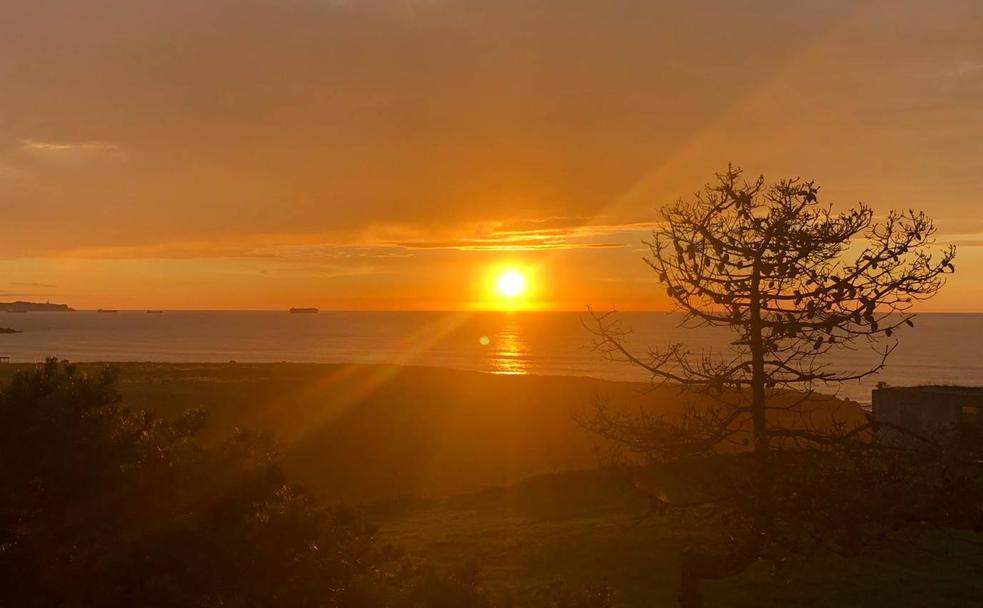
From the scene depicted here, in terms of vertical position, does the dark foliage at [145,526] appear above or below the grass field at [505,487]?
above

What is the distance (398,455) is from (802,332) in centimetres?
4417

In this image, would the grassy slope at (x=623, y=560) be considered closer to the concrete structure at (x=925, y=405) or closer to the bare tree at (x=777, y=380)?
the bare tree at (x=777, y=380)

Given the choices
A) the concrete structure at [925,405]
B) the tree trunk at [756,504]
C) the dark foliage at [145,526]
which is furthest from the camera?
the concrete structure at [925,405]

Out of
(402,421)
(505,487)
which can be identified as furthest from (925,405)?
(402,421)

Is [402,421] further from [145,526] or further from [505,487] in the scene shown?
[145,526]

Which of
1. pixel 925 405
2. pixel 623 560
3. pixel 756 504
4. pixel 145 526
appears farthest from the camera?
pixel 925 405

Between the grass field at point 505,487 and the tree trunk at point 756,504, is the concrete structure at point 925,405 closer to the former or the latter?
the grass field at point 505,487

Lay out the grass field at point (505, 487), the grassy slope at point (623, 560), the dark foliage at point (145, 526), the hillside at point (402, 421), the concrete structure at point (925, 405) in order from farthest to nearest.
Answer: the hillside at point (402, 421)
the concrete structure at point (925, 405)
the grass field at point (505, 487)
the grassy slope at point (623, 560)
the dark foliage at point (145, 526)

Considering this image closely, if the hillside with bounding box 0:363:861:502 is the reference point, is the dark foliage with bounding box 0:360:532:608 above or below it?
above

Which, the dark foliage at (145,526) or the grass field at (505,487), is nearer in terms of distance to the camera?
the dark foliage at (145,526)

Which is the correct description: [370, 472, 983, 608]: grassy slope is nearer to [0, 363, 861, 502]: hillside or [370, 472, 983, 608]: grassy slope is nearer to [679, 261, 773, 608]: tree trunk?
[0, 363, 861, 502]: hillside

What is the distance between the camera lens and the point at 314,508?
9.03 metres

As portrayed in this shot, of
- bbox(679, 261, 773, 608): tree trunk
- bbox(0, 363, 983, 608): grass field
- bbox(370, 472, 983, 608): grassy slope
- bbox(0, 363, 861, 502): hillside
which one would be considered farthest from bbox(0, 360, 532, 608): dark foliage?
bbox(0, 363, 861, 502): hillside

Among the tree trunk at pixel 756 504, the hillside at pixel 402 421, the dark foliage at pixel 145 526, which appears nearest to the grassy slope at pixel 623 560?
the hillside at pixel 402 421
